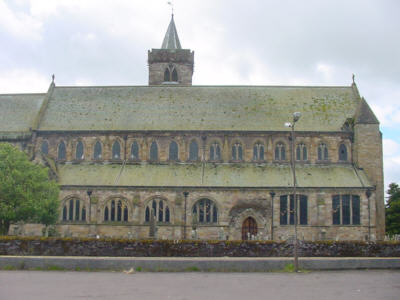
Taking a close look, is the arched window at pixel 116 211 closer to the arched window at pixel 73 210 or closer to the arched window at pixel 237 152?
the arched window at pixel 73 210

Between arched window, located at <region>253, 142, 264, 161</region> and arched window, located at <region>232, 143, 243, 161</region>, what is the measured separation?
4.76ft

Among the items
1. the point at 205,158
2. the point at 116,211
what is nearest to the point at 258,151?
the point at 205,158

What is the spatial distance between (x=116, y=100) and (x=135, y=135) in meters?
6.60

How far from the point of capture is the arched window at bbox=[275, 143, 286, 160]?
49.5 m

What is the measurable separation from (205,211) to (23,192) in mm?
16275

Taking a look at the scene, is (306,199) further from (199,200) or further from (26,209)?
(26,209)

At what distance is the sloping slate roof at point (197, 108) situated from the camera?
50812mm

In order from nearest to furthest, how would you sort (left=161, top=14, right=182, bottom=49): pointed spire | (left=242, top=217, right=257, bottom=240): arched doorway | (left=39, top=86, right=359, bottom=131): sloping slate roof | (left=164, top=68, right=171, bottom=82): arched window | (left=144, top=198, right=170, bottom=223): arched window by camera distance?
(left=242, top=217, right=257, bottom=240): arched doorway
(left=144, top=198, right=170, bottom=223): arched window
(left=39, top=86, right=359, bottom=131): sloping slate roof
(left=164, top=68, right=171, bottom=82): arched window
(left=161, top=14, right=182, bottom=49): pointed spire

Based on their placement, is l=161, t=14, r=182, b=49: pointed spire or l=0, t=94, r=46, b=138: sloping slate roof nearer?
l=0, t=94, r=46, b=138: sloping slate roof

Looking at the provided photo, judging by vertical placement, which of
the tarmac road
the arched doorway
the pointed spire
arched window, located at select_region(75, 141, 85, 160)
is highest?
the pointed spire

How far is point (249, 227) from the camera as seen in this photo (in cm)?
4462

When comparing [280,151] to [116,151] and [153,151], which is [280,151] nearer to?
[153,151]

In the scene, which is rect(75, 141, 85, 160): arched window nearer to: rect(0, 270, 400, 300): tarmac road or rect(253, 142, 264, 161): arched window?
rect(253, 142, 264, 161): arched window

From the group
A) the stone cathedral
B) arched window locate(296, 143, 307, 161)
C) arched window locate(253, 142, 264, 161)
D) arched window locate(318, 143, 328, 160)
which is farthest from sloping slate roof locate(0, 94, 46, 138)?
arched window locate(318, 143, 328, 160)
